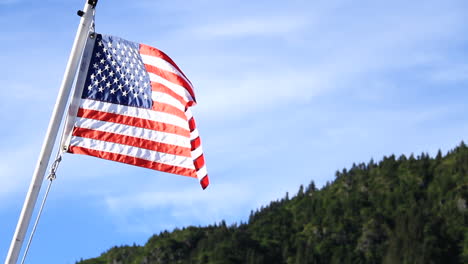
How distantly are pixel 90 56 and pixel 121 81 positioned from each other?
872 mm

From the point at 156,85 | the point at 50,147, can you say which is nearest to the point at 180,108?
the point at 156,85

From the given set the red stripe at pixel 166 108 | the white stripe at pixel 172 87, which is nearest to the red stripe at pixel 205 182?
the red stripe at pixel 166 108

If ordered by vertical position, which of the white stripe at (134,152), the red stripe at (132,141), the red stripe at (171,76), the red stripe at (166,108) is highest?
the red stripe at (171,76)

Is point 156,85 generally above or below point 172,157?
above

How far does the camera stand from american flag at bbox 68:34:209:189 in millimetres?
16531

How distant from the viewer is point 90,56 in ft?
53.7

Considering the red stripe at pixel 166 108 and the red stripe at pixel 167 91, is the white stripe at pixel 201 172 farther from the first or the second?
the red stripe at pixel 167 91

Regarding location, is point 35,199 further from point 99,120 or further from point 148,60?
point 148,60

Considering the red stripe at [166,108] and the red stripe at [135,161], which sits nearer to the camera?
the red stripe at [135,161]

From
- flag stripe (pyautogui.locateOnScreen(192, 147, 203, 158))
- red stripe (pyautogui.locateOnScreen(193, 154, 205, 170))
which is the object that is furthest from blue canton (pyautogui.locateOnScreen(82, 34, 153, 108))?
red stripe (pyautogui.locateOnScreen(193, 154, 205, 170))

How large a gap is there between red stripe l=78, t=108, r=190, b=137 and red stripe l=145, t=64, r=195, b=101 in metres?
0.77

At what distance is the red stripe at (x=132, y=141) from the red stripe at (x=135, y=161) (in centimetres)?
24

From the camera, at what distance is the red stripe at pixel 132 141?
1639cm

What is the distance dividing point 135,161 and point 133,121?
2.45 feet
